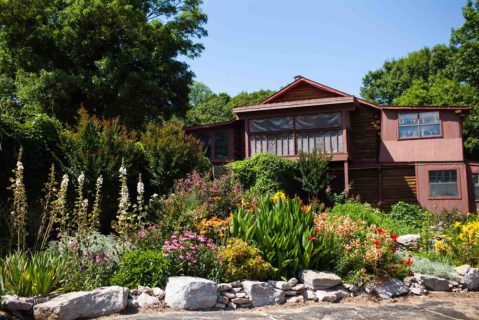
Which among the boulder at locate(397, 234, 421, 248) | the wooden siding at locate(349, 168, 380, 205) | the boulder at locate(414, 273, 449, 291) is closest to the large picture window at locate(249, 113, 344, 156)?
the wooden siding at locate(349, 168, 380, 205)

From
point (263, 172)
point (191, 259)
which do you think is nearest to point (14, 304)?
point (191, 259)

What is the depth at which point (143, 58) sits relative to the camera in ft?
71.8

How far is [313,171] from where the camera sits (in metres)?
17.4

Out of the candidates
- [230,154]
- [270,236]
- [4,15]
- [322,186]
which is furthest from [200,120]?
[270,236]

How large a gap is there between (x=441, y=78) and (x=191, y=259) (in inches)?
1327

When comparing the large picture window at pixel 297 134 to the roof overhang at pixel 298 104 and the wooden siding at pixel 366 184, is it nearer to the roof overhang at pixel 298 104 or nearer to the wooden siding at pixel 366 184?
the roof overhang at pixel 298 104

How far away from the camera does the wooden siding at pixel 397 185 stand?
19.4 m

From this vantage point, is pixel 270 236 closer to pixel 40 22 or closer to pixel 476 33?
pixel 40 22

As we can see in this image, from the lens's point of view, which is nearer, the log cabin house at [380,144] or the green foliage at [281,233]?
the green foliage at [281,233]

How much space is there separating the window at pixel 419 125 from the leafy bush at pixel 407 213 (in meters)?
3.78

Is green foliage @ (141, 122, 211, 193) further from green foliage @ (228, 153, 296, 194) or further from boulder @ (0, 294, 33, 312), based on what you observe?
boulder @ (0, 294, 33, 312)

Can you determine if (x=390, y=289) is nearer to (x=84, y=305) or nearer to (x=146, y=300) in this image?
(x=146, y=300)

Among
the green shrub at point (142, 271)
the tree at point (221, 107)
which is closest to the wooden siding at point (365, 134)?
the green shrub at point (142, 271)

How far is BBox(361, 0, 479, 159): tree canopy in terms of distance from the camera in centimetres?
2664
